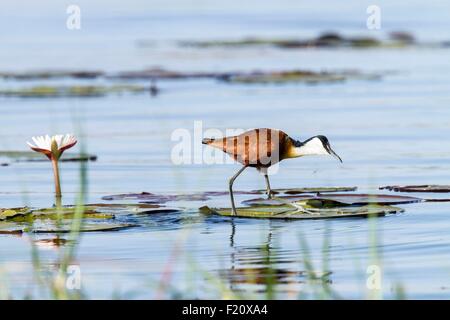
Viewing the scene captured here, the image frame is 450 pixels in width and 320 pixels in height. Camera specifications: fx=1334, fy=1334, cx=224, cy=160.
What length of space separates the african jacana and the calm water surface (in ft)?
2.20

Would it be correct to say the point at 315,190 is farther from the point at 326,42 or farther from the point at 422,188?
the point at 326,42

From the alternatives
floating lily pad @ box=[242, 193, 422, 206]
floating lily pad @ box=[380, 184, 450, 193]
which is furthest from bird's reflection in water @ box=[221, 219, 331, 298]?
floating lily pad @ box=[380, 184, 450, 193]

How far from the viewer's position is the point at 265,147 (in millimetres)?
11891

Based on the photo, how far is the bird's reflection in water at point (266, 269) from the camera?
870cm

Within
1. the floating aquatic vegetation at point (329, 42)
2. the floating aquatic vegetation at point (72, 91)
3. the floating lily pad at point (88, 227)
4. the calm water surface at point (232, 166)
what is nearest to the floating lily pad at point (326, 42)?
the floating aquatic vegetation at point (329, 42)

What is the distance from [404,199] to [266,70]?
51.8 ft

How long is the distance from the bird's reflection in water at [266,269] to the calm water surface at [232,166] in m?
0.02

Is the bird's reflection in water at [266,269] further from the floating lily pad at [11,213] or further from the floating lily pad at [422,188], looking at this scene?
the floating lily pad at [422,188]

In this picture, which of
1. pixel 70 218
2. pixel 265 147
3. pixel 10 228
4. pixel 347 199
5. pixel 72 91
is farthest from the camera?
pixel 72 91

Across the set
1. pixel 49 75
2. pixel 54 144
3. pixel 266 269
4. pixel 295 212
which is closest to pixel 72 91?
pixel 49 75

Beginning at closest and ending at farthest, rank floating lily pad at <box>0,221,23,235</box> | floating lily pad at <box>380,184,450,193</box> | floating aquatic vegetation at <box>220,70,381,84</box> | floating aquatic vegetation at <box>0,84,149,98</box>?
floating lily pad at <box>0,221,23,235</box>
floating lily pad at <box>380,184,450,193</box>
floating aquatic vegetation at <box>0,84,149,98</box>
floating aquatic vegetation at <box>220,70,381,84</box>

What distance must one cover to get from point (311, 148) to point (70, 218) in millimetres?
2359

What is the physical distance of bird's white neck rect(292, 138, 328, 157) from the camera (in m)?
12.0

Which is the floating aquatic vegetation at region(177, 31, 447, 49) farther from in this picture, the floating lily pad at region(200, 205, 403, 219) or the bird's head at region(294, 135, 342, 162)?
the floating lily pad at region(200, 205, 403, 219)
